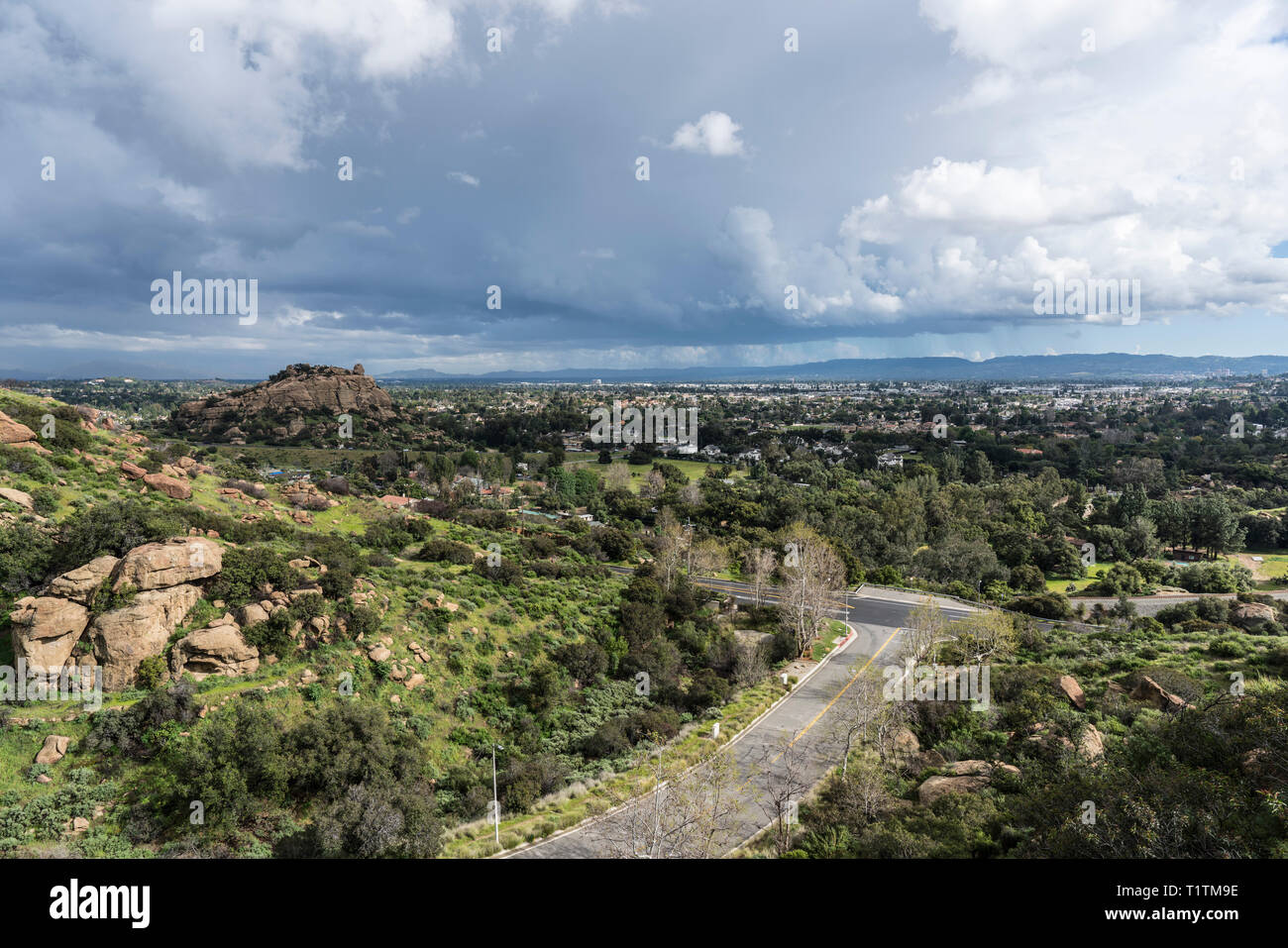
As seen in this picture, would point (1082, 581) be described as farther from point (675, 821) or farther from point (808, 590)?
point (675, 821)

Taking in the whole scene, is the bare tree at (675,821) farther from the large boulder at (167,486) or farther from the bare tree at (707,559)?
the large boulder at (167,486)

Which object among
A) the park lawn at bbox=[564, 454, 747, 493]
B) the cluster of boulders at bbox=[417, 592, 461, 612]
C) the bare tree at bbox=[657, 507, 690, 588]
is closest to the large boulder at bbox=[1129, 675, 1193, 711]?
the bare tree at bbox=[657, 507, 690, 588]

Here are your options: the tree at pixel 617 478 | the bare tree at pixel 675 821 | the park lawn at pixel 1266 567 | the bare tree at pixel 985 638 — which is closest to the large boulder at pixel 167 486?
the bare tree at pixel 675 821

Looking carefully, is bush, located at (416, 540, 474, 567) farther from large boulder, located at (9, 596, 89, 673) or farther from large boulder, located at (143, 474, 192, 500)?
large boulder, located at (9, 596, 89, 673)
